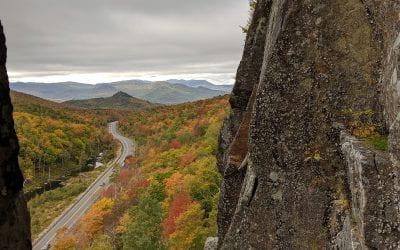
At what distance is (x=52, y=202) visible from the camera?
115125 mm

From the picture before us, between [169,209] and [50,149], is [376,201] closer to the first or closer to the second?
[169,209]

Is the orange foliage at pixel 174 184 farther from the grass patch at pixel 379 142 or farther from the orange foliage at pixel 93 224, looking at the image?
the grass patch at pixel 379 142

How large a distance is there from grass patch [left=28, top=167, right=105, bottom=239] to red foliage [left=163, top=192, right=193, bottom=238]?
172ft

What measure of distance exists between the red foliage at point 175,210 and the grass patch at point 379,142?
37071 millimetres

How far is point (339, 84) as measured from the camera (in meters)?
13.9

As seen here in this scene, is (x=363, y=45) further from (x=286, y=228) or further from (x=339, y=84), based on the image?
(x=286, y=228)

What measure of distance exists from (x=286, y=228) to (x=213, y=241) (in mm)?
10827

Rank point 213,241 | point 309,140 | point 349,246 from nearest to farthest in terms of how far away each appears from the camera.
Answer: point 349,246 → point 309,140 → point 213,241

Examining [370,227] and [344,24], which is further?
[344,24]

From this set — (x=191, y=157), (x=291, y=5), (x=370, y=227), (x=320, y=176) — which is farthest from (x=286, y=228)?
(x=191, y=157)

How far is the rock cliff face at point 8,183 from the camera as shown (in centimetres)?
858

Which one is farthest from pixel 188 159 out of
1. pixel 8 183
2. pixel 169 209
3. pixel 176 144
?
pixel 8 183

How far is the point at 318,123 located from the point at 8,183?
32.2ft

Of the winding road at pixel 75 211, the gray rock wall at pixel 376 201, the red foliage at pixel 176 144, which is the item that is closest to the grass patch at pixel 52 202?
the winding road at pixel 75 211
